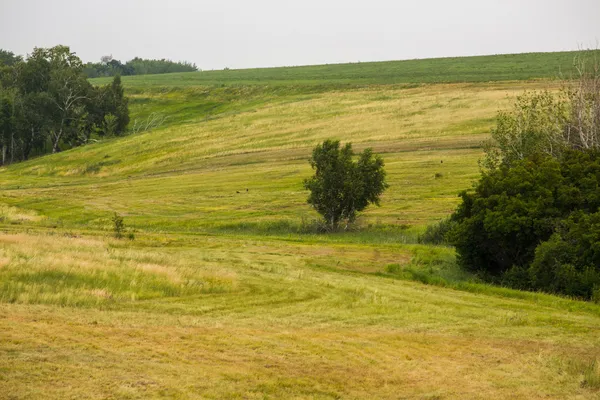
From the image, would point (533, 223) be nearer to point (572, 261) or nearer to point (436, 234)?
point (572, 261)

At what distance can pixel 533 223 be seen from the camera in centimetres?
3388

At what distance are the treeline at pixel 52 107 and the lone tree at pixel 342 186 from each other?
70846 millimetres

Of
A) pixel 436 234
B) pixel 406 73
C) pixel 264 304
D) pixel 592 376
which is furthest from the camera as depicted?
pixel 406 73

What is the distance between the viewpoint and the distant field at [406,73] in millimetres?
125000

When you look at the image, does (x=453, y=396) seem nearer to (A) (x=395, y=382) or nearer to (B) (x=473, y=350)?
(A) (x=395, y=382)

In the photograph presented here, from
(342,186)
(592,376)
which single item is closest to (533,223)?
(592,376)

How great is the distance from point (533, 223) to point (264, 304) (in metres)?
14.4

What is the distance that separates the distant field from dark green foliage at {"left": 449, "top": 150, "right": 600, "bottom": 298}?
75152 millimetres

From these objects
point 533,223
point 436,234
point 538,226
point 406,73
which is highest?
point 406,73

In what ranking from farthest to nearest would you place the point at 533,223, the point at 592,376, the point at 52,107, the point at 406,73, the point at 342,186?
1. the point at 406,73
2. the point at 52,107
3. the point at 342,186
4. the point at 533,223
5. the point at 592,376

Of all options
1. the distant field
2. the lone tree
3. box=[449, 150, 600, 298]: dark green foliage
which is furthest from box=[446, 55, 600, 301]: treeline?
the distant field

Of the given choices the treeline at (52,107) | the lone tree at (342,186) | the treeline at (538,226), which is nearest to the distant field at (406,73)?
the treeline at (52,107)

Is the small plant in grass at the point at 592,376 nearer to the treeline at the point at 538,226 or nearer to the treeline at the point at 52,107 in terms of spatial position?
the treeline at the point at 538,226

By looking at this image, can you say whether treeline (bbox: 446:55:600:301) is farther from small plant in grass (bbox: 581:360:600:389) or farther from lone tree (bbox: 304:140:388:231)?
lone tree (bbox: 304:140:388:231)
